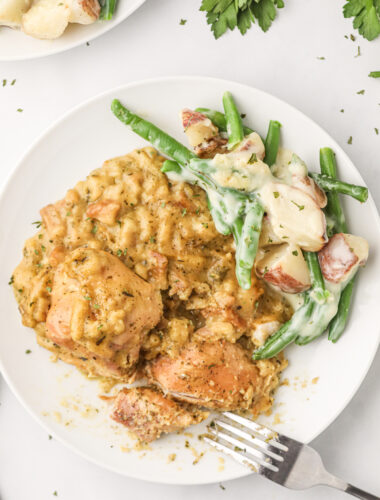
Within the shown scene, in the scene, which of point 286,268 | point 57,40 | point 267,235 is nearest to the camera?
point 286,268

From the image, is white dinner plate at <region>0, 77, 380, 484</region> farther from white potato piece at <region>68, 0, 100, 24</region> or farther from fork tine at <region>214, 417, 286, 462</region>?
white potato piece at <region>68, 0, 100, 24</region>

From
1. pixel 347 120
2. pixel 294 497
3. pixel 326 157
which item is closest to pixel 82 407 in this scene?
pixel 294 497

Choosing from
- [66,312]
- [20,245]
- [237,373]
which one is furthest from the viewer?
[20,245]

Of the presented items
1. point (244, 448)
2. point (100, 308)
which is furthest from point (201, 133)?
point (244, 448)

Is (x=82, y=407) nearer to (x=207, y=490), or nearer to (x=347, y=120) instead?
(x=207, y=490)

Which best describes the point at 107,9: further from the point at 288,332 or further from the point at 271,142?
the point at 288,332

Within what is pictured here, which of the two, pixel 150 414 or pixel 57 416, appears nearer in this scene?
pixel 150 414
